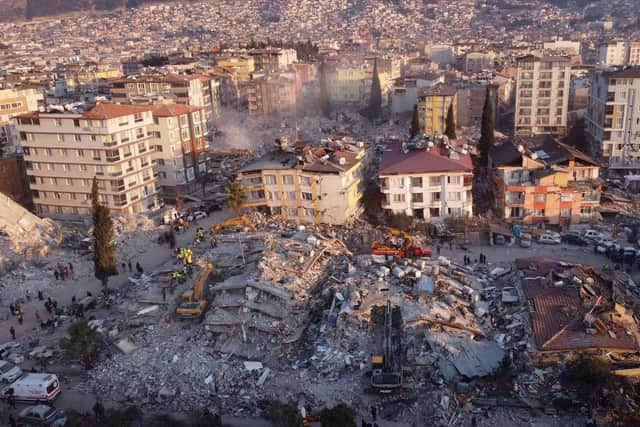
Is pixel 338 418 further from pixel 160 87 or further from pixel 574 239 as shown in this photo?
pixel 160 87

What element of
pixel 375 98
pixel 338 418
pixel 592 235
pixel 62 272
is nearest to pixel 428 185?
pixel 592 235

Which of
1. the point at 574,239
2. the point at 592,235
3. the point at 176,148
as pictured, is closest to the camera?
the point at 574,239

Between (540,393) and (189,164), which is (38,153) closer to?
(189,164)

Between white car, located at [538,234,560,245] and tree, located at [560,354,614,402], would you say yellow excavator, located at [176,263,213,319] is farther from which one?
white car, located at [538,234,560,245]

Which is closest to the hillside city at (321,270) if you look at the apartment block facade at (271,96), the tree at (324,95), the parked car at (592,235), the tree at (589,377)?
the tree at (589,377)

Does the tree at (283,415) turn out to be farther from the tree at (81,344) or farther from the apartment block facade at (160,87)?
the apartment block facade at (160,87)

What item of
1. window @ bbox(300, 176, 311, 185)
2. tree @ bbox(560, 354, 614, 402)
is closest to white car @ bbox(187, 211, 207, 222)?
window @ bbox(300, 176, 311, 185)
